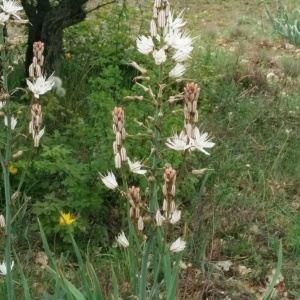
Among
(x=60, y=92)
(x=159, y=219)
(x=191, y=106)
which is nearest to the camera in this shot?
(x=191, y=106)

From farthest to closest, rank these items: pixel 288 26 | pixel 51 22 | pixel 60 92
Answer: pixel 288 26
pixel 51 22
pixel 60 92

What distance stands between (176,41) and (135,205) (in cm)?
52

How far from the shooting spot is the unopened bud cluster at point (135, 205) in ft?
7.09

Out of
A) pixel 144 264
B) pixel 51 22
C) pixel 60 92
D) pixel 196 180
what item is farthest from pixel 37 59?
pixel 51 22

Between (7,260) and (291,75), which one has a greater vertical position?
(7,260)

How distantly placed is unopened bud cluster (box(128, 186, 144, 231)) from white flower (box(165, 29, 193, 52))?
458 mm

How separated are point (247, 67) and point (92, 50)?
1.85 meters

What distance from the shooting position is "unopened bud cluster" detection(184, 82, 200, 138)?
2035mm

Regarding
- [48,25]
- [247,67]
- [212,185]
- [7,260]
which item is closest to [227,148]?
[212,185]

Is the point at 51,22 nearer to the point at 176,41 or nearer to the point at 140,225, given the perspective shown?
the point at 176,41

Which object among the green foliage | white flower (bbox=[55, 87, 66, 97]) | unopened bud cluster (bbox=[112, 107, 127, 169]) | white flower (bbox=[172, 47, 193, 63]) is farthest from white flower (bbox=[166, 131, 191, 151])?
the green foliage

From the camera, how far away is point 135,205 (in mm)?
2182

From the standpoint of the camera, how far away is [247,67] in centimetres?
762

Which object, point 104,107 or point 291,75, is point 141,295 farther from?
point 291,75
